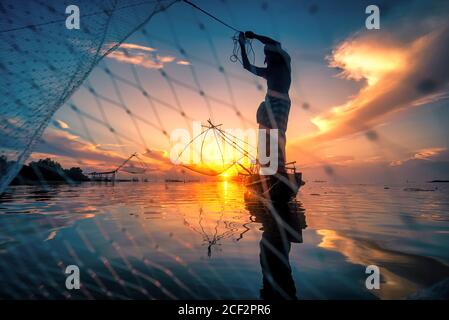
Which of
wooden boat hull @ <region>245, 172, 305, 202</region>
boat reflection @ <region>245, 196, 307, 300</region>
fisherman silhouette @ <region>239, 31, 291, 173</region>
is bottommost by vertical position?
boat reflection @ <region>245, 196, 307, 300</region>

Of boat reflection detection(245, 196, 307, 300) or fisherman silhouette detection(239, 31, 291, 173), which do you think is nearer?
boat reflection detection(245, 196, 307, 300)

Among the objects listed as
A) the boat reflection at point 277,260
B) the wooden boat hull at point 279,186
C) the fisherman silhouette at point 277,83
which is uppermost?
the fisherman silhouette at point 277,83

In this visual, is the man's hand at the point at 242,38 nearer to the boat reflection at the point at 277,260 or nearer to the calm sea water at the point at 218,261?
the boat reflection at the point at 277,260

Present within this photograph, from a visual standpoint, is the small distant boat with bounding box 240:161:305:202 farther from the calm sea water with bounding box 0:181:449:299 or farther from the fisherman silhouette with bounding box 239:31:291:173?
the calm sea water with bounding box 0:181:449:299

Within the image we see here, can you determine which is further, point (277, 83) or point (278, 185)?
point (277, 83)

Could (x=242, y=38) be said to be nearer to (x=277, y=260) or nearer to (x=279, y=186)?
(x=279, y=186)

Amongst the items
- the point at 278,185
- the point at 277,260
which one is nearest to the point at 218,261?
the point at 277,260

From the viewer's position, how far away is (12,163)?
6125mm

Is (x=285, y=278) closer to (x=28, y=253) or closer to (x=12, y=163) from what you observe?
(x=28, y=253)

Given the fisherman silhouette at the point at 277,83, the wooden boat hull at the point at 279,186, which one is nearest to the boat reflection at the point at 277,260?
the wooden boat hull at the point at 279,186

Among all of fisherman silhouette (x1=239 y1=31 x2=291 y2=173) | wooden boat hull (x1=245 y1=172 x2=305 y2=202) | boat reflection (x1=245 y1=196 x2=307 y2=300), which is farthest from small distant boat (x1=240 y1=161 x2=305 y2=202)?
boat reflection (x1=245 y1=196 x2=307 y2=300)

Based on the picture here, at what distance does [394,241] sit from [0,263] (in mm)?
10161

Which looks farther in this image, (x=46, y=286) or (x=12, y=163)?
(x=12, y=163)
